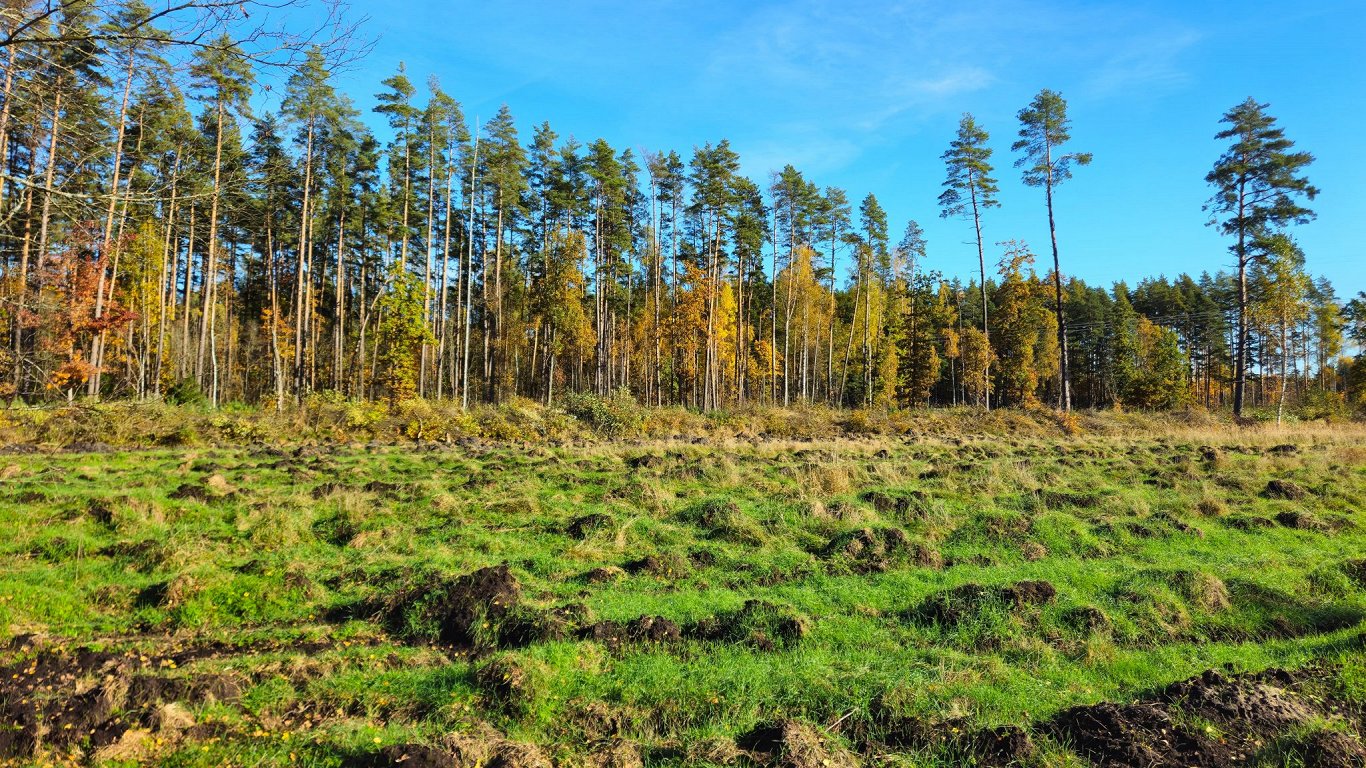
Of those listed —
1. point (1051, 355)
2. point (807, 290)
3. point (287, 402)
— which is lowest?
point (287, 402)

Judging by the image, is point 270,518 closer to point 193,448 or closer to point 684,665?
point 684,665

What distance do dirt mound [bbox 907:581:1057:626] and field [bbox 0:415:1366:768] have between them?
0.11ft

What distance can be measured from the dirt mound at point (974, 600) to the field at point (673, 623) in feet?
0.11

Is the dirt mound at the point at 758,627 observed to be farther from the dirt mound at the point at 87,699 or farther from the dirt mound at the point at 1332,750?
the dirt mound at the point at 87,699

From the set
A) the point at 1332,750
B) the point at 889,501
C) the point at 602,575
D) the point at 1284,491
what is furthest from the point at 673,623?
the point at 1284,491

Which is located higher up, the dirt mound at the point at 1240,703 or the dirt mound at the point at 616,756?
the dirt mound at the point at 1240,703

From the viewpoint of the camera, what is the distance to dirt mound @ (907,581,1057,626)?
611 centimetres

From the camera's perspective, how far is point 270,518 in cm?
906

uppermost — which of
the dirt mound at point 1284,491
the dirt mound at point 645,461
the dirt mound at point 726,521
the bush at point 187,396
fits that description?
the bush at point 187,396

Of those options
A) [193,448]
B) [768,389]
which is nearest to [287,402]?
[193,448]

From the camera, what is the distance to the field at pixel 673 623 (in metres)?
3.88

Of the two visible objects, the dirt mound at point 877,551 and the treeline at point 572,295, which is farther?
the treeline at point 572,295

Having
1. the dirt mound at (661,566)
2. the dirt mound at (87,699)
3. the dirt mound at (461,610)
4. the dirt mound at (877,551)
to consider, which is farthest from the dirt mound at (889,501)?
the dirt mound at (87,699)

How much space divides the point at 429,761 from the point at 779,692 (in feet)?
7.94
